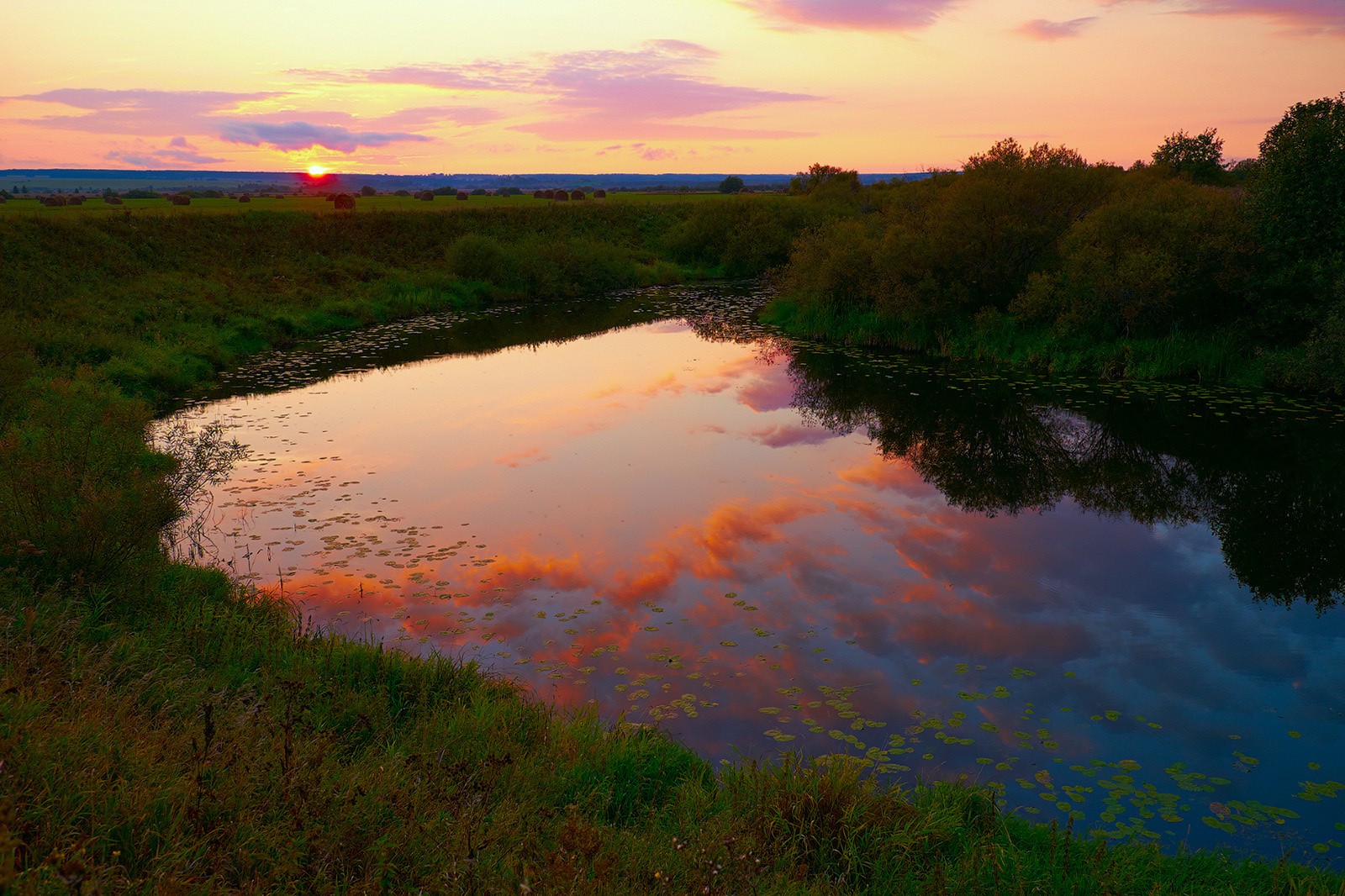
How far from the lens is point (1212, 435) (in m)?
17.9

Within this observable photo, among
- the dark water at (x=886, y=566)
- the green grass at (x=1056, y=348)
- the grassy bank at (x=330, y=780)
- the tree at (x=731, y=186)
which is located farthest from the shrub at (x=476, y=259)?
the tree at (x=731, y=186)

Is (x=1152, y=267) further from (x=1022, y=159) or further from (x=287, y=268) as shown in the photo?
(x=287, y=268)

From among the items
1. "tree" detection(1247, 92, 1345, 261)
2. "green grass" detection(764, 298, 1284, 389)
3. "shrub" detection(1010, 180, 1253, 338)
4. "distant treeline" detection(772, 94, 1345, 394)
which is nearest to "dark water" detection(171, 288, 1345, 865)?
"green grass" detection(764, 298, 1284, 389)

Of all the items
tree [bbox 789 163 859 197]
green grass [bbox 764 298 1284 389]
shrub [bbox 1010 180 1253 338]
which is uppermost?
tree [bbox 789 163 859 197]

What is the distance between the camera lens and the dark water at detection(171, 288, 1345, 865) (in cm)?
766

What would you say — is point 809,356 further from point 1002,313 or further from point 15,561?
point 15,561

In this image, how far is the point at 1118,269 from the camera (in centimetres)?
2227

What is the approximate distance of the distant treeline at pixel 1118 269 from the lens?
20.2 metres

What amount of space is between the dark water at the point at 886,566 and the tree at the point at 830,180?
45538 mm

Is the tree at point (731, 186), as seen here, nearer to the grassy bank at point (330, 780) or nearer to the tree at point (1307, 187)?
the tree at point (1307, 187)

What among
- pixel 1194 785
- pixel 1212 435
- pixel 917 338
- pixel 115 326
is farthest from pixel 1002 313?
pixel 115 326

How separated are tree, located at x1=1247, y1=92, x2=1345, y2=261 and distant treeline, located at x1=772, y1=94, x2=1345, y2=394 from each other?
34 mm

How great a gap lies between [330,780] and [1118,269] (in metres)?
23.5

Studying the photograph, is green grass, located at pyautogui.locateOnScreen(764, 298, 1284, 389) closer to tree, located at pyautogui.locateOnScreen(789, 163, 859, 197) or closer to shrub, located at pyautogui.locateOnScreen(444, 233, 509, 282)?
shrub, located at pyautogui.locateOnScreen(444, 233, 509, 282)
